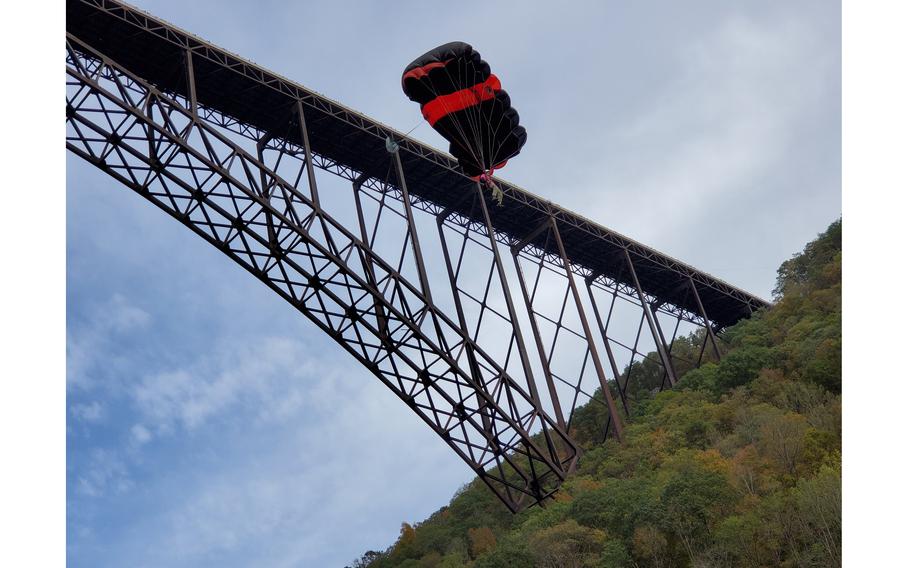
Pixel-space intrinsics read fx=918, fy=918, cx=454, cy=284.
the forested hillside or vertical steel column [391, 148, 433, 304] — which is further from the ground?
vertical steel column [391, 148, 433, 304]

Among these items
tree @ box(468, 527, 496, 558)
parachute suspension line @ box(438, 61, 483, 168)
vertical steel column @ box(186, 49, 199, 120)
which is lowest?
tree @ box(468, 527, 496, 558)

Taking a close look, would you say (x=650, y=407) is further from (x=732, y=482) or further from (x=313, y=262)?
(x=313, y=262)

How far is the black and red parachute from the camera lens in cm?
2067

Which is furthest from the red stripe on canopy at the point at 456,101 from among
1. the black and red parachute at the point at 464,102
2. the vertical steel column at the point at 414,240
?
the vertical steel column at the point at 414,240

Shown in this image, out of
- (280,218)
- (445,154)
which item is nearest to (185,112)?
(280,218)

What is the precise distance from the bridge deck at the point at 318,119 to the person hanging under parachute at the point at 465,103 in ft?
8.98

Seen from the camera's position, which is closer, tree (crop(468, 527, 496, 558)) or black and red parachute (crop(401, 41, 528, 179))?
black and red parachute (crop(401, 41, 528, 179))

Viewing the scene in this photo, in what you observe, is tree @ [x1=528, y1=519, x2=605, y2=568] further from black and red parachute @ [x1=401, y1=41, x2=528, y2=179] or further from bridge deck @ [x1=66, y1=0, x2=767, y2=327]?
bridge deck @ [x1=66, y1=0, x2=767, y2=327]

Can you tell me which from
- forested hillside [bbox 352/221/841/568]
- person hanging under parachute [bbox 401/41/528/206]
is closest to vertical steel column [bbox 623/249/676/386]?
forested hillside [bbox 352/221/841/568]

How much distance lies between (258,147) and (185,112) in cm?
Result: 474

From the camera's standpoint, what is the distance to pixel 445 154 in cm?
2503

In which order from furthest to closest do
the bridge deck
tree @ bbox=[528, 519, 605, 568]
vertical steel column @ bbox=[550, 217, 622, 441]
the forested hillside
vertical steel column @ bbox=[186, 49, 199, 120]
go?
vertical steel column @ bbox=[550, 217, 622, 441] → the bridge deck → vertical steel column @ bbox=[186, 49, 199, 120] → tree @ bbox=[528, 519, 605, 568] → the forested hillside

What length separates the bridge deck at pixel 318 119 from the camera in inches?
798

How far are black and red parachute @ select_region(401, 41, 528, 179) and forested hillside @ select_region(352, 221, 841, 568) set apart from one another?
8049mm
